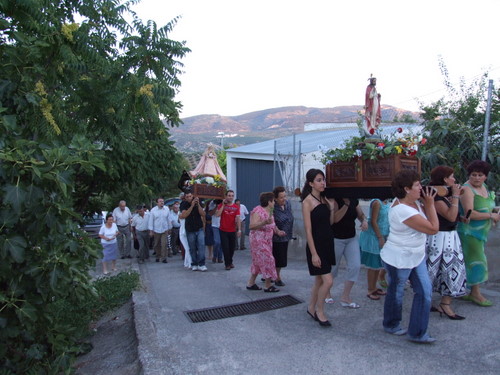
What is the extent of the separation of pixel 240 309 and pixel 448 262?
2.73 metres

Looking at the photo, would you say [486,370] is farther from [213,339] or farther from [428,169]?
[428,169]

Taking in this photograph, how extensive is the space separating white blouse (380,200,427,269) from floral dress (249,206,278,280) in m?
2.81

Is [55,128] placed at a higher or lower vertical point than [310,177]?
higher

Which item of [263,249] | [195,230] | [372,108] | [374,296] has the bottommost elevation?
[374,296]

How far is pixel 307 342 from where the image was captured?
4.71 meters

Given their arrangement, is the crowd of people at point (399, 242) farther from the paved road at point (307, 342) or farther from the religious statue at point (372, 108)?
the religious statue at point (372, 108)

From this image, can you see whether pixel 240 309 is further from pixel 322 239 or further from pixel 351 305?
pixel 322 239

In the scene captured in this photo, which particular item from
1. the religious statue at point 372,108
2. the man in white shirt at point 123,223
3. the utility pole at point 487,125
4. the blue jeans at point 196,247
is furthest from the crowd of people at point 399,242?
the man in white shirt at point 123,223

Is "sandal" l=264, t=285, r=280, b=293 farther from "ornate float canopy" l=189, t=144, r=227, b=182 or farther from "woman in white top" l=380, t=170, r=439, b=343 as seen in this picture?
"ornate float canopy" l=189, t=144, r=227, b=182

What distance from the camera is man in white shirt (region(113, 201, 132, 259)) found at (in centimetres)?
1282

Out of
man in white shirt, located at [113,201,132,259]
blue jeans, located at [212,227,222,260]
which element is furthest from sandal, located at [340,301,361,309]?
man in white shirt, located at [113,201,132,259]

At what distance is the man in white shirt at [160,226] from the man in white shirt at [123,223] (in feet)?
3.62

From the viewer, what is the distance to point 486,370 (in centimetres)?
393

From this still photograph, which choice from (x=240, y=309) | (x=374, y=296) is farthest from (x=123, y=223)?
(x=374, y=296)
